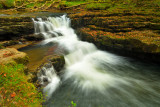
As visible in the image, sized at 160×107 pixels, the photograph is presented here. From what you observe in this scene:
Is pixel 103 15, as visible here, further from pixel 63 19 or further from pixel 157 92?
pixel 157 92

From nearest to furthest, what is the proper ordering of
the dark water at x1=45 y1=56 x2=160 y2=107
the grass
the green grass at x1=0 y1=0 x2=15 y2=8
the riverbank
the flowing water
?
the grass → the dark water at x1=45 y1=56 x2=160 y2=107 → the flowing water → the riverbank → the green grass at x1=0 y1=0 x2=15 y2=8

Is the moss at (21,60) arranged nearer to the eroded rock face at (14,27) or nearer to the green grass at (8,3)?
the eroded rock face at (14,27)

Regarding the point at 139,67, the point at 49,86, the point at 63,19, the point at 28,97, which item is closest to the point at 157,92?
the point at 139,67

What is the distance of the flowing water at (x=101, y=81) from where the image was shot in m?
4.12

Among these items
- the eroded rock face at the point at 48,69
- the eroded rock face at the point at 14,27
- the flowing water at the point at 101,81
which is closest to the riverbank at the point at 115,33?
the eroded rock face at the point at 14,27

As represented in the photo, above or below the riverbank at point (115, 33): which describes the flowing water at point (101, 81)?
below

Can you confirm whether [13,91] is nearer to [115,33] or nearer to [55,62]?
[55,62]

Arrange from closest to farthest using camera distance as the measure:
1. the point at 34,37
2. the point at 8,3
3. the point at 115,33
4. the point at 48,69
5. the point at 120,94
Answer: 1. the point at 120,94
2. the point at 48,69
3. the point at 115,33
4. the point at 34,37
5. the point at 8,3

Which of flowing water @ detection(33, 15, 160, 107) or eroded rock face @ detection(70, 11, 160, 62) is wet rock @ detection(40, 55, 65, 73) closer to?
flowing water @ detection(33, 15, 160, 107)

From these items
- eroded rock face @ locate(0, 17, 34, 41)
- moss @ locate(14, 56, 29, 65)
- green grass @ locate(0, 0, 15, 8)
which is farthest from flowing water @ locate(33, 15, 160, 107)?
green grass @ locate(0, 0, 15, 8)

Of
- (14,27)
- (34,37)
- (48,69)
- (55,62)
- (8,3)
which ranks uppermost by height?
(8,3)

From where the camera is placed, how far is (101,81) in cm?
536

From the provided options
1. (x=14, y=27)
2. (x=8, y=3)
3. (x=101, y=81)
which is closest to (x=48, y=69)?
(x=101, y=81)

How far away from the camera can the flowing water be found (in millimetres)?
4116
